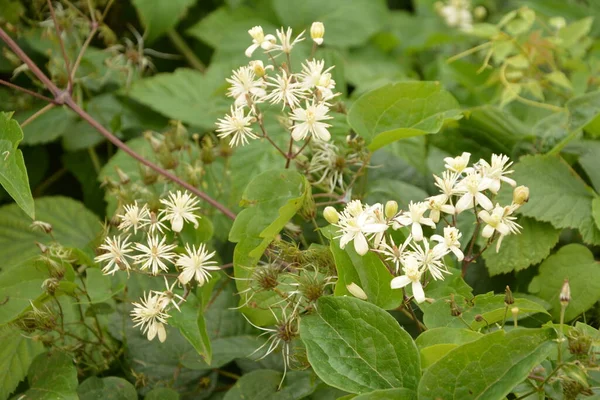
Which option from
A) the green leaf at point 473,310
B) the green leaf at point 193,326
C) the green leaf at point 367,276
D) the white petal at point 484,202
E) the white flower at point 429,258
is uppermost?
the white petal at point 484,202

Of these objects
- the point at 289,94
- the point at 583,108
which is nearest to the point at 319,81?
the point at 289,94

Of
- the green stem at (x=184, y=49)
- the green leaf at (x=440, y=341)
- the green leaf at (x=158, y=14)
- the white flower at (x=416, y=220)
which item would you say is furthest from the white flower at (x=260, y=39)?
the green stem at (x=184, y=49)

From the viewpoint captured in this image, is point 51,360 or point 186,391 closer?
point 51,360

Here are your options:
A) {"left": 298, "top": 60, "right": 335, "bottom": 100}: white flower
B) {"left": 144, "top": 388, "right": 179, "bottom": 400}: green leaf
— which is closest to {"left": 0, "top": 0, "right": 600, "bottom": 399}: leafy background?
{"left": 144, "top": 388, "right": 179, "bottom": 400}: green leaf

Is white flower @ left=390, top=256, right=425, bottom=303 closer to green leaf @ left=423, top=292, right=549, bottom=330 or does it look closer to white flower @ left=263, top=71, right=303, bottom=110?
green leaf @ left=423, top=292, right=549, bottom=330

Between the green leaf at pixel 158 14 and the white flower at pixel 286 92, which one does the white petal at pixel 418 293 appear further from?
the green leaf at pixel 158 14

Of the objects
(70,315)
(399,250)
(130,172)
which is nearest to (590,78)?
(399,250)

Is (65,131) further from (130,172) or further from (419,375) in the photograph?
(419,375)
